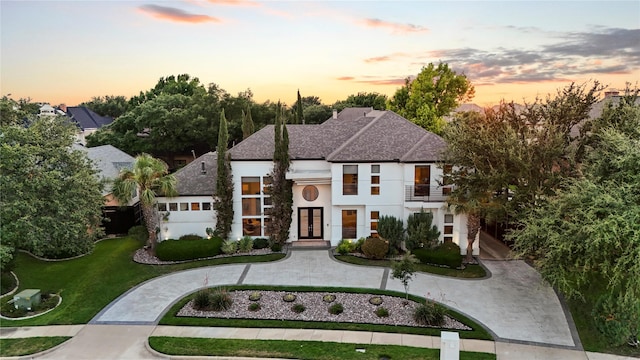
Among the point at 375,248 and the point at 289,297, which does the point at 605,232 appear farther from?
the point at 289,297

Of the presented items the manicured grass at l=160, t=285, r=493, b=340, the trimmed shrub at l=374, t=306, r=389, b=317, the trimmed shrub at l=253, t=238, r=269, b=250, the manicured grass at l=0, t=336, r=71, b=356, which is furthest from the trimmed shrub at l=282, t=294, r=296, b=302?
the manicured grass at l=0, t=336, r=71, b=356

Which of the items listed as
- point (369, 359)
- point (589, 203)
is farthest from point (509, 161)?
point (369, 359)

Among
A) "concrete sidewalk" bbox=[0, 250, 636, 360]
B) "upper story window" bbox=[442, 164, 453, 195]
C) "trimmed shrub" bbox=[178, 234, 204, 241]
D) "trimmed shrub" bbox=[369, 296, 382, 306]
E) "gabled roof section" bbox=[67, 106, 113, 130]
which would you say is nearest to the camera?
"concrete sidewalk" bbox=[0, 250, 636, 360]

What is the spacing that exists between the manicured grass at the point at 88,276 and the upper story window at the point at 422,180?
8.24 m

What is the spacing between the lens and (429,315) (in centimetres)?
1502

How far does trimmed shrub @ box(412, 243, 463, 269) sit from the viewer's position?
2067cm

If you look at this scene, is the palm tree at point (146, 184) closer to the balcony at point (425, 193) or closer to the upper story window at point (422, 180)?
the balcony at point (425, 193)

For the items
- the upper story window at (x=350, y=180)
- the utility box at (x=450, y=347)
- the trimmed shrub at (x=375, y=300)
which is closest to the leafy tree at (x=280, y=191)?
the upper story window at (x=350, y=180)

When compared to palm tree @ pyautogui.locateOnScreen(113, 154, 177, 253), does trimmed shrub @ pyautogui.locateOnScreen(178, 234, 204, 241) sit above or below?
below

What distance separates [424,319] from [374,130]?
12348 millimetres

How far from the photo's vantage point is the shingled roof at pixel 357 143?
896 inches

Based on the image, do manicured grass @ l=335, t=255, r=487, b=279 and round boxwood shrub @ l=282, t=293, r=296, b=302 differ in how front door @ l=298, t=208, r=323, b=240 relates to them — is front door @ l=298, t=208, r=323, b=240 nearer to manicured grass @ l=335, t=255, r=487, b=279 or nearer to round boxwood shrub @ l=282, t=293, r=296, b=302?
manicured grass @ l=335, t=255, r=487, b=279

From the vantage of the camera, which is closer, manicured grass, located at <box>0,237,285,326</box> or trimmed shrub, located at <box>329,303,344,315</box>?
trimmed shrub, located at <box>329,303,344,315</box>

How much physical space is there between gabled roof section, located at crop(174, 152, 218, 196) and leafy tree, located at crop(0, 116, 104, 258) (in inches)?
214
